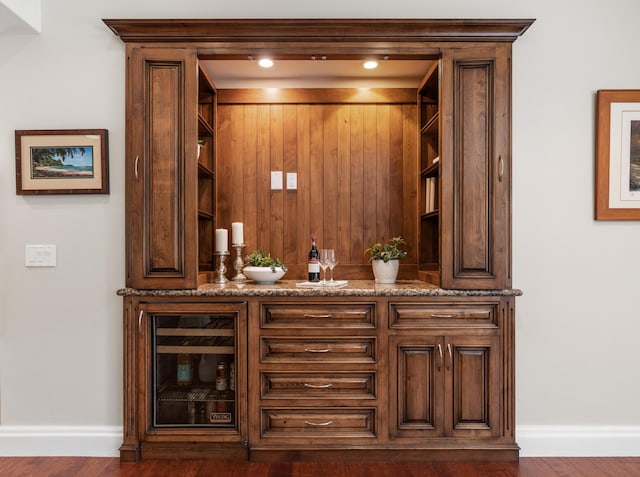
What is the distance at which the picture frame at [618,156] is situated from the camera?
248cm

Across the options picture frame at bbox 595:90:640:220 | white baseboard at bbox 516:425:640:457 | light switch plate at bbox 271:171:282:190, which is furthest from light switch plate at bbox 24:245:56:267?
picture frame at bbox 595:90:640:220

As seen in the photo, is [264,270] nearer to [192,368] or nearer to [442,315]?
[192,368]

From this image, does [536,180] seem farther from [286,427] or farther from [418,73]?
[286,427]

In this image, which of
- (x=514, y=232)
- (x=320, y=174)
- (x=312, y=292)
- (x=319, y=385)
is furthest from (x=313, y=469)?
(x=320, y=174)

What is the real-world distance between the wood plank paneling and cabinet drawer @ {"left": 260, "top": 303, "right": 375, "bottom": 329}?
701 millimetres

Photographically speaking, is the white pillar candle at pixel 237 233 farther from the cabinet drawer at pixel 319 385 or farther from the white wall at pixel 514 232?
the cabinet drawer at pixel 319 385

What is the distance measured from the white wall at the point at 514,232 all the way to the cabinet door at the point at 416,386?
1.77 ft

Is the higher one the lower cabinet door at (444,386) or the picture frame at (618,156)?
the picture frame at (618,156)

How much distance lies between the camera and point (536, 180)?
8.28 ft

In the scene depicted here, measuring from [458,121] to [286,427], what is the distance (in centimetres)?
192

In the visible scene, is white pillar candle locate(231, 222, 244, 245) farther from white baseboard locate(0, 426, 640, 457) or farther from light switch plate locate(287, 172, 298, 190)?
white baseboard locate(0, 426, 640, 457)

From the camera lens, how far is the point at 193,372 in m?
2.48

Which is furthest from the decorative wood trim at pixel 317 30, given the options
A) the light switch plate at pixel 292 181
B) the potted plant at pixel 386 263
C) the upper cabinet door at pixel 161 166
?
the potted plant at pixel 386 263

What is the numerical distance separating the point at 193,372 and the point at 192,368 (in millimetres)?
24
